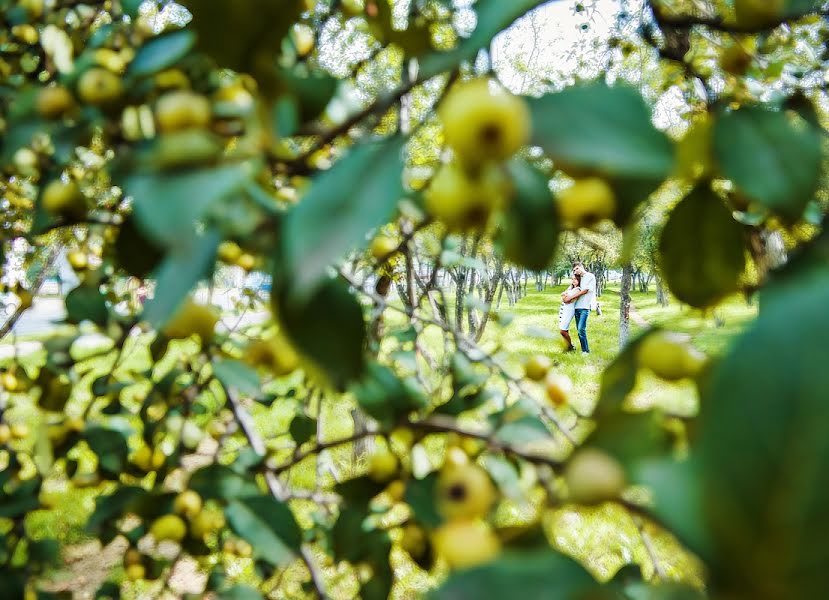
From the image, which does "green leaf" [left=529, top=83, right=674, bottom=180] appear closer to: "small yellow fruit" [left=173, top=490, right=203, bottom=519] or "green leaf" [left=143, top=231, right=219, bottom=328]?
"green leaf" [left=143, top=231, right=219, bottom=328]

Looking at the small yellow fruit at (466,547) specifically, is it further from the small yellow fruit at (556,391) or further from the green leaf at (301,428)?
the green leaf at (301,428)

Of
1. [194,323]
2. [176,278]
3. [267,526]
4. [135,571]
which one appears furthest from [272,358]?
[135,571]

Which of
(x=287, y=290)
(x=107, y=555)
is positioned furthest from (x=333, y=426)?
(x=287, y=290)

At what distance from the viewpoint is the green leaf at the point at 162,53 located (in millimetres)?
518

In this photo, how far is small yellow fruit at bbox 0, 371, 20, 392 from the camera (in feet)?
3.95

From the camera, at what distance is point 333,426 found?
14.3ft

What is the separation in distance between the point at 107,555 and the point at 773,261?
3416mm

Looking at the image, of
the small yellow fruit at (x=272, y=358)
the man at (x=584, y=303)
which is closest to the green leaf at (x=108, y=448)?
the small yellow fruit at (x=272, y=358)

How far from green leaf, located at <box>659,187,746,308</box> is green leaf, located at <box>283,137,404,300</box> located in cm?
36

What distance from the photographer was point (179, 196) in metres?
0.33

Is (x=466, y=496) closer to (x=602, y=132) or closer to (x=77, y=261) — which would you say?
(x=602, y=132)

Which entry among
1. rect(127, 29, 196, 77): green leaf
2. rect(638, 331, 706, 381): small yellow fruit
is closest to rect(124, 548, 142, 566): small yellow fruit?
rect(127, 29, 196, 77): green leaf

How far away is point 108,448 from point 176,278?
781 mm

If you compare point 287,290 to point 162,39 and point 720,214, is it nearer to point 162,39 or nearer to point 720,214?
point 162,39
